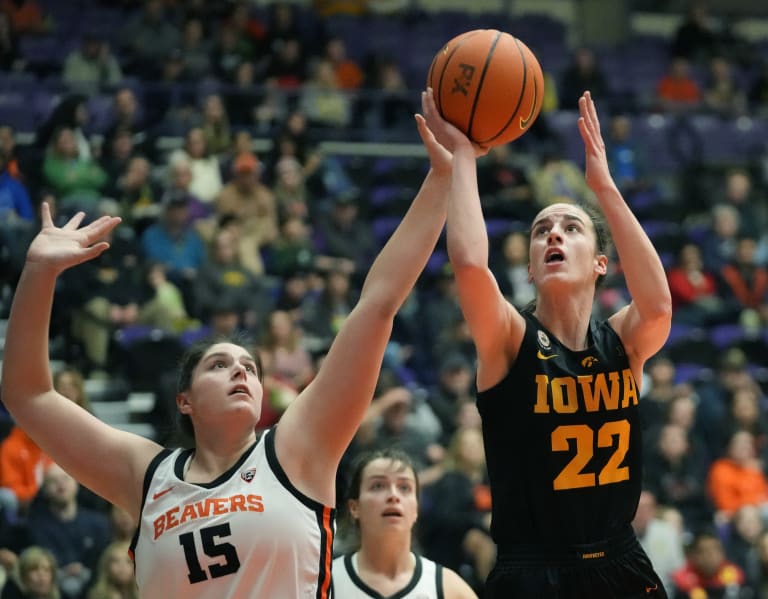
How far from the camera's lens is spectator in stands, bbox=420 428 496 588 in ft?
26.7

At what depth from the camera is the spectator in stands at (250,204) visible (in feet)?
36.4

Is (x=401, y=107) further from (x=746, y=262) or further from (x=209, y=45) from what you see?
(x=746, y=262)

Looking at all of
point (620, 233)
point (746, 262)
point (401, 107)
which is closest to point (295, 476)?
point (620, 233)

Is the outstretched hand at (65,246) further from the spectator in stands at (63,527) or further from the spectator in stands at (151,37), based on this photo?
the spectator in stands at (151,37)

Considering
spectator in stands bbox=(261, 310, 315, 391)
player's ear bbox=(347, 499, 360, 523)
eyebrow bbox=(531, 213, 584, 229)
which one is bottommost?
player's ear bbox=(347, 499, 360, 523)

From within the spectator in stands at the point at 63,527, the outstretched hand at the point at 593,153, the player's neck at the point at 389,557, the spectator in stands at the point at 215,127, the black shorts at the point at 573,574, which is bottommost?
the black shorts at the point at 573,574

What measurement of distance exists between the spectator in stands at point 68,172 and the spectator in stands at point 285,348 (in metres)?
2.13

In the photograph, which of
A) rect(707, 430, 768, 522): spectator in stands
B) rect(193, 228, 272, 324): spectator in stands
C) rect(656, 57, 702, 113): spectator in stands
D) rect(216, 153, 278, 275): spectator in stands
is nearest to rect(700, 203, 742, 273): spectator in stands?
rect(656, 57, 702, 113): spectator in stands

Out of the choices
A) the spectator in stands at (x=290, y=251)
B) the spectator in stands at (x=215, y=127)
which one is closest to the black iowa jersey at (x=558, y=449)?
the spectator in stands at (x=290, y=251)

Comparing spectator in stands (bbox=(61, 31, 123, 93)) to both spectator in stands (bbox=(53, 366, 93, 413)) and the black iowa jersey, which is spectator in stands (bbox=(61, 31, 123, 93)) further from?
the black iowa jersey

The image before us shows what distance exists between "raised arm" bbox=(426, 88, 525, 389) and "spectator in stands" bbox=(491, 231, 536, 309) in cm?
688

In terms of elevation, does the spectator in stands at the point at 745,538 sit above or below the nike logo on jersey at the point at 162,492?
above

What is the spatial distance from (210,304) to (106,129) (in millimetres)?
2670

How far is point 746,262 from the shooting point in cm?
1278
